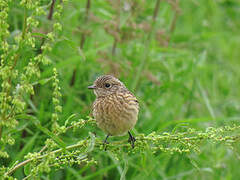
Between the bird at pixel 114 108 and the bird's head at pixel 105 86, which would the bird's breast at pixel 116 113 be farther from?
the bird's head at pixel 105 86

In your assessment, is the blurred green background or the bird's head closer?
the bird's head

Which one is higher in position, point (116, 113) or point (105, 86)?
point (105, 86)

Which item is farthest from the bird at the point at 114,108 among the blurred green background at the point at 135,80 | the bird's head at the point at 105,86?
the blurred green background at the point at 135,80

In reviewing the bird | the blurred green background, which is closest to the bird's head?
the bird

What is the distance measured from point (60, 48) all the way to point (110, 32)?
681 millimetres

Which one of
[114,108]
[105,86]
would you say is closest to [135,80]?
[105,86]

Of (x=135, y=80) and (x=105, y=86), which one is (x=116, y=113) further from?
(x=135, y=80)

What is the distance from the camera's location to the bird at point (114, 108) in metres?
2.88

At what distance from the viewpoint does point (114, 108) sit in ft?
→ 9.90

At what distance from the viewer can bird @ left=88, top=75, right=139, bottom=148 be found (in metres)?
2.88

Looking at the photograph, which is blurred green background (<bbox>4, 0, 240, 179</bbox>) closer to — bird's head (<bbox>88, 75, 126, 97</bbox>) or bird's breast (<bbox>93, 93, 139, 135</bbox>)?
bird's head (<bbox>88, 75, 126, 97</bbox>)

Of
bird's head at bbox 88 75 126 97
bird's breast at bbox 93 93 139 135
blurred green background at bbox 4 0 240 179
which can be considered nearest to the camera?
bird's breast at bbox 93 93 139 135

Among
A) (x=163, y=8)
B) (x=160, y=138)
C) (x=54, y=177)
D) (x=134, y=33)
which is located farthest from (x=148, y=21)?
(x=160, y=138)

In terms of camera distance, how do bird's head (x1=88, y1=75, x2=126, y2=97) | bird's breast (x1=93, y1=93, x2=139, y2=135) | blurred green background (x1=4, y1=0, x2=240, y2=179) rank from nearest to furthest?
bird's breast (x1=93, y1=93, x2=139, y2=135) < bird's head (x1=88, y1=75, x2=126, y2=97) < blurred green background (x1=4, y1=0, x2=240, y2=179)
